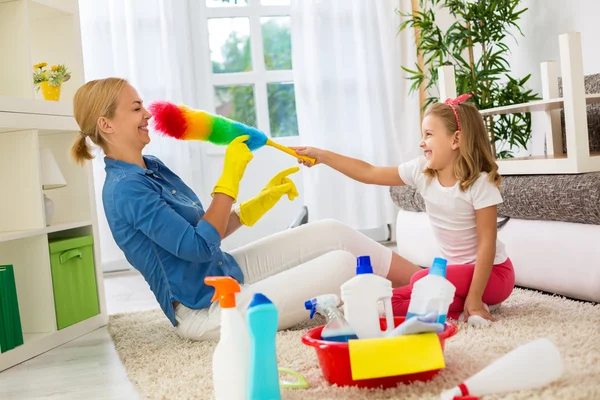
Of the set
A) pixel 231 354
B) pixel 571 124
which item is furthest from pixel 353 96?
pixel 231 354

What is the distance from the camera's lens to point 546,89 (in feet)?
9.55

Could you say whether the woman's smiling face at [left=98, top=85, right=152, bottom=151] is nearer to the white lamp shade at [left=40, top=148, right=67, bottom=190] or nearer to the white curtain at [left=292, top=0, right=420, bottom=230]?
the white lamp shade at [left=40, top=148, right=67, bottom=190]

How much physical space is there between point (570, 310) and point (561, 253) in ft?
0.74

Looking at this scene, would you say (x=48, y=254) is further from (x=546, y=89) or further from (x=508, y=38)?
(x=508, y=38)

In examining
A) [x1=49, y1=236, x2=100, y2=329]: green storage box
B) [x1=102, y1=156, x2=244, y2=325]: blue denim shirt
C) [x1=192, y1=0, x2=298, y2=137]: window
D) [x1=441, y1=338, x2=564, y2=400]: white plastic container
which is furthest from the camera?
[x1=192, y1=0, x2=298, y2=137]: window

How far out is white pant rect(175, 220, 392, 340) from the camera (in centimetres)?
192

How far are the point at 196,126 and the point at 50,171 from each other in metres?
0.63

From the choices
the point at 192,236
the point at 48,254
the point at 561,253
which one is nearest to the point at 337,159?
the point at 192,236

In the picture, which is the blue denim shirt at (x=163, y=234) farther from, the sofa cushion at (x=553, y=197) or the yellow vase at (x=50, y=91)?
the sofa cushion at (x=553, y=197)

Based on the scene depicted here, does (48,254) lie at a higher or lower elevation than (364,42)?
lower

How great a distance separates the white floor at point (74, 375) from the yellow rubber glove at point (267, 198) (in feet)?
1.84

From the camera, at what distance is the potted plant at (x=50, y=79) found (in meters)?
2.41

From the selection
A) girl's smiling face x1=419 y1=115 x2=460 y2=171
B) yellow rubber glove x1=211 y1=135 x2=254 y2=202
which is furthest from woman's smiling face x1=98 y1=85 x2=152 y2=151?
girl's smiling face x1=419 y1=115 x2=460 y2=171

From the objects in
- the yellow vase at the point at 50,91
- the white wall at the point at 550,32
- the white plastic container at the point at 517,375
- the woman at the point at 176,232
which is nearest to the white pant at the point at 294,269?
the woman at the point at 176,232
